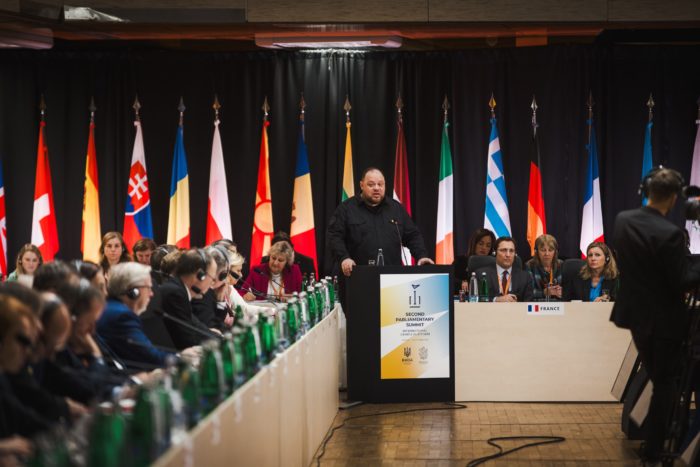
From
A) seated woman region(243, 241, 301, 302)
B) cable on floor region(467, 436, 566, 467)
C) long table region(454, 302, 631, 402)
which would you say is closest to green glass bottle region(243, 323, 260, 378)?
cable on floor region(467, 436, 566, 467)

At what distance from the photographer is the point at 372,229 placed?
6738 mm

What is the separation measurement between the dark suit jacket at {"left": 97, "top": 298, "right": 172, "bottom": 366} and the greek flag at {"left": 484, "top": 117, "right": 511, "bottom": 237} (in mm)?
5484

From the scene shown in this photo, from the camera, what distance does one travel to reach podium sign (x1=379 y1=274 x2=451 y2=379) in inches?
246

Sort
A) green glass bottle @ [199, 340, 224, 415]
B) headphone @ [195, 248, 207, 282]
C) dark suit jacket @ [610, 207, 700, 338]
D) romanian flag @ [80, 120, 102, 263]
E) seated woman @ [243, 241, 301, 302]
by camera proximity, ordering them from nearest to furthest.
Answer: green glass bottle @ [199, 340, 224, 415], dark suit jacket @ [610, 207, 700, 338], headphone @ [195, 248, 207, 282], seated woman @ [243, 241, 301, 302], romanian flag @ [80, 120, 102, 263]

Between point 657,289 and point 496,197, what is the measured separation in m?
4.92

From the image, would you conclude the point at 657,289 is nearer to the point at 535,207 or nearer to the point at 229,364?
the point at 229,364

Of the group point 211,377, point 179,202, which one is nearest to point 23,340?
point 211,377

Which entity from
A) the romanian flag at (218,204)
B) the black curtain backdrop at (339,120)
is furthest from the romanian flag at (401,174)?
the romanian flag at (218,204)

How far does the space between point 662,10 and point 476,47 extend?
1.70 metres

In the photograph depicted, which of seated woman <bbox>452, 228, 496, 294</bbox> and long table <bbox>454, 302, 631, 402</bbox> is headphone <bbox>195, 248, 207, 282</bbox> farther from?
seated woman <bbox>452, 228, 496, 294</bbox>

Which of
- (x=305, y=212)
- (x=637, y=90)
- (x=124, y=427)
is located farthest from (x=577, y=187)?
(x=124, y=427)

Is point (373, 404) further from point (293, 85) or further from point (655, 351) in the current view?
point (293, 85)

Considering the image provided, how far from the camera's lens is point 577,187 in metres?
9.07

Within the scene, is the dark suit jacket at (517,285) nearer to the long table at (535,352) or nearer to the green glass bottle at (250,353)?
the long table at (535,352)
